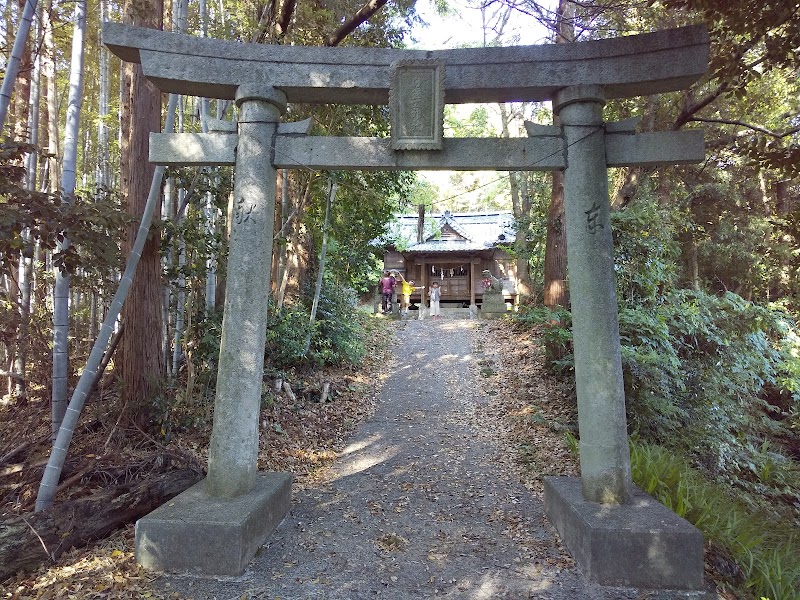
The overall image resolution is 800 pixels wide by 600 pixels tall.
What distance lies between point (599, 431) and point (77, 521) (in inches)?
167

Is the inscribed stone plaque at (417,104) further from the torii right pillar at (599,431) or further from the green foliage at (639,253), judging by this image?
the green foliage at (639,253)

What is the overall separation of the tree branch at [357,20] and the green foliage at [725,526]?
6.46 m

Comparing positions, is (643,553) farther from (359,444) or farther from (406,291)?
(406,291)

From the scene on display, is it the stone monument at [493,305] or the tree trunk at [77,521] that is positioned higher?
the stone monument at [493,305]

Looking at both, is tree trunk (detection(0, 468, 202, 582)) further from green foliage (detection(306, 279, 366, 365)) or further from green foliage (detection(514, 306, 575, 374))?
green foliage (detection(514, 306, 575, 374))

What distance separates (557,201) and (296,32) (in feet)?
19.6

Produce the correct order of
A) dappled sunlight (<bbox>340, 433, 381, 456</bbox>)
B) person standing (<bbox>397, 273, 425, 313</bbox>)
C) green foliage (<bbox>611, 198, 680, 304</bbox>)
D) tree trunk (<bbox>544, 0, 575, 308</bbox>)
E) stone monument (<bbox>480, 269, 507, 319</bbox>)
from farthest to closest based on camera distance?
person standing (<bbox>397, 273, 425, 313</bbox>) → stone monument (<bbox>480, 269, 507, 319</bbox>) → tree trunk (<bbox>544, 0, 575, 308</bbox>) → green foliage (<bbox>611, 198, 680, 304</bbox>) → dappled sunlight (<bbox>340, 433, 381, 456</bbox>)

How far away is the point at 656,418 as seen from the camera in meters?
6.67

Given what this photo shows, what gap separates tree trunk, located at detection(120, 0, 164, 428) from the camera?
5.50 metres

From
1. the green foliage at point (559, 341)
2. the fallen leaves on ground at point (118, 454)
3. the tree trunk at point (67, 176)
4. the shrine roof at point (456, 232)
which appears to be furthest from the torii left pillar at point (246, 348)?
the shrine roof at point (456, 232)

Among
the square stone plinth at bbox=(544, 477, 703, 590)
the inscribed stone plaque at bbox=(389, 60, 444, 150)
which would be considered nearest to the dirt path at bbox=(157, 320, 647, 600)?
the square stone plinth at bbox=(544, 477, 703, 590)

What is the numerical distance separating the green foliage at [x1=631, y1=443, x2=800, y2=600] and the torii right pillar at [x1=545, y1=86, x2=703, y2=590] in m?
0.57

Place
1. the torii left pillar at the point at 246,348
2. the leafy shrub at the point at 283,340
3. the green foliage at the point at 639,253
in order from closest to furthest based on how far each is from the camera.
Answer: the torii left pillar at the point at 246,348
the green foliage at the point at 639,253
the leafy shrub at the point at 283,340

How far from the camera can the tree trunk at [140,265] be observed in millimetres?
5504
